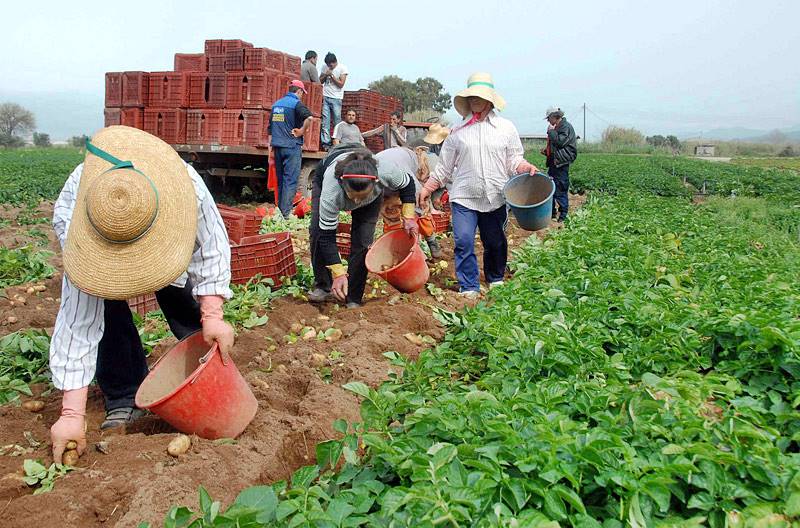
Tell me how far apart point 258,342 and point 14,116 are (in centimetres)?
8608

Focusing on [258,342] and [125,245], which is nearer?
[125,245]

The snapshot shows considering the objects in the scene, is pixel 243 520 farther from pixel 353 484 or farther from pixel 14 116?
pixel 14 116

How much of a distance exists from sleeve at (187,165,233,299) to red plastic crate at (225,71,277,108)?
8.09m

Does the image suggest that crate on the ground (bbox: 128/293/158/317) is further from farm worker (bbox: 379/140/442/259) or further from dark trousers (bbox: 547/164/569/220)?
dark trousers (bbox: 547/164/569/220)

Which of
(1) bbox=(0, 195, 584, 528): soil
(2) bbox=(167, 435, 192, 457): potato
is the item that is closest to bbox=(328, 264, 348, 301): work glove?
(1) bbox=(0, 195, 584, 528): soil

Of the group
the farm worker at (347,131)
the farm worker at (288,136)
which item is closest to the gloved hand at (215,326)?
the farm worker at (288,136)

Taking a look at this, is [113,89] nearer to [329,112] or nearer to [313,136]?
[313,136]

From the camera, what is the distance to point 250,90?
10844 millimetres

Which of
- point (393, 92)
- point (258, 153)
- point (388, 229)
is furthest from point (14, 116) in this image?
point (388, 229)

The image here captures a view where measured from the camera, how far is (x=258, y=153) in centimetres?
1068

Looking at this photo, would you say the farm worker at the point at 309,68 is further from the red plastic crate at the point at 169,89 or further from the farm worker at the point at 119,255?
the farm worker at the point at 119,255

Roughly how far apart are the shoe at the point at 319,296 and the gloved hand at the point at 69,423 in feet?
9.69

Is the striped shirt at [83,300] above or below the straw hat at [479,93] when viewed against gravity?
below

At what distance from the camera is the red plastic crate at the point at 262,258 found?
5789 millimetres
